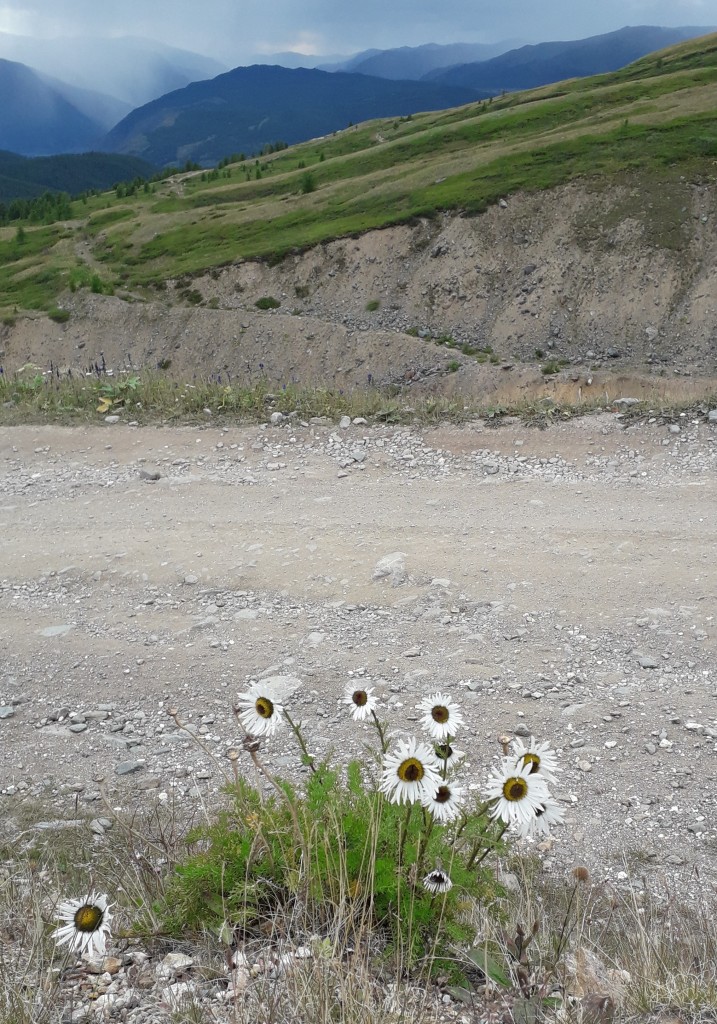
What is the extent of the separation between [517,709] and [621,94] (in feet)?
214

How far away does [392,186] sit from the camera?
49719 millimetres

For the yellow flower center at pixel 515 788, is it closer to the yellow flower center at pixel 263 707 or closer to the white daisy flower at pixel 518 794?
the white daisy flower at pixel 518 794

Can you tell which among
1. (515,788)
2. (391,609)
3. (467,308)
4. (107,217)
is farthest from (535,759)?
(107,217)

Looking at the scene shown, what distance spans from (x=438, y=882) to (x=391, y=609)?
451 cm

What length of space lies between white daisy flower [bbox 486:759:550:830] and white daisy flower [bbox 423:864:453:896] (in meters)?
0.32

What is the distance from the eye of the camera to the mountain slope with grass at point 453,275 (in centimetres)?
3531

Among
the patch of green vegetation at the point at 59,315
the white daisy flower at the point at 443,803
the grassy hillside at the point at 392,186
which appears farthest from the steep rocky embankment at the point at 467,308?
the white daisy flower at the point at 443,803

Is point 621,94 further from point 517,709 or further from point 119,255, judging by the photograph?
point 517,709

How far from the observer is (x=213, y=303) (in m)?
44.7

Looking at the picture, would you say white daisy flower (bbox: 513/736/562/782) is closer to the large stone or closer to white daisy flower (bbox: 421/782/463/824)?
white daisy flower (bbox: 421/782/463/824)

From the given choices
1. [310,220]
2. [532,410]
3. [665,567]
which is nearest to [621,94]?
[310,220]

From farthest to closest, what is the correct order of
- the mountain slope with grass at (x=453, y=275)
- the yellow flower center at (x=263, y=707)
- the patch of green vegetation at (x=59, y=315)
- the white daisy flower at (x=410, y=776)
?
the patch of green vegetation at (x=59, y=315) < the mountain slope with grass at (x=453, y=275) < the yellow flower center at (x=263, y=707) < the white daisy flower at (x=410, y=776)

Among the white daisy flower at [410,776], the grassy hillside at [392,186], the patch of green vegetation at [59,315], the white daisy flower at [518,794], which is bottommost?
the patch of green vegetation at [59,315]

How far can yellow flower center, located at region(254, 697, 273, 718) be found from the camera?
3.08 metres
